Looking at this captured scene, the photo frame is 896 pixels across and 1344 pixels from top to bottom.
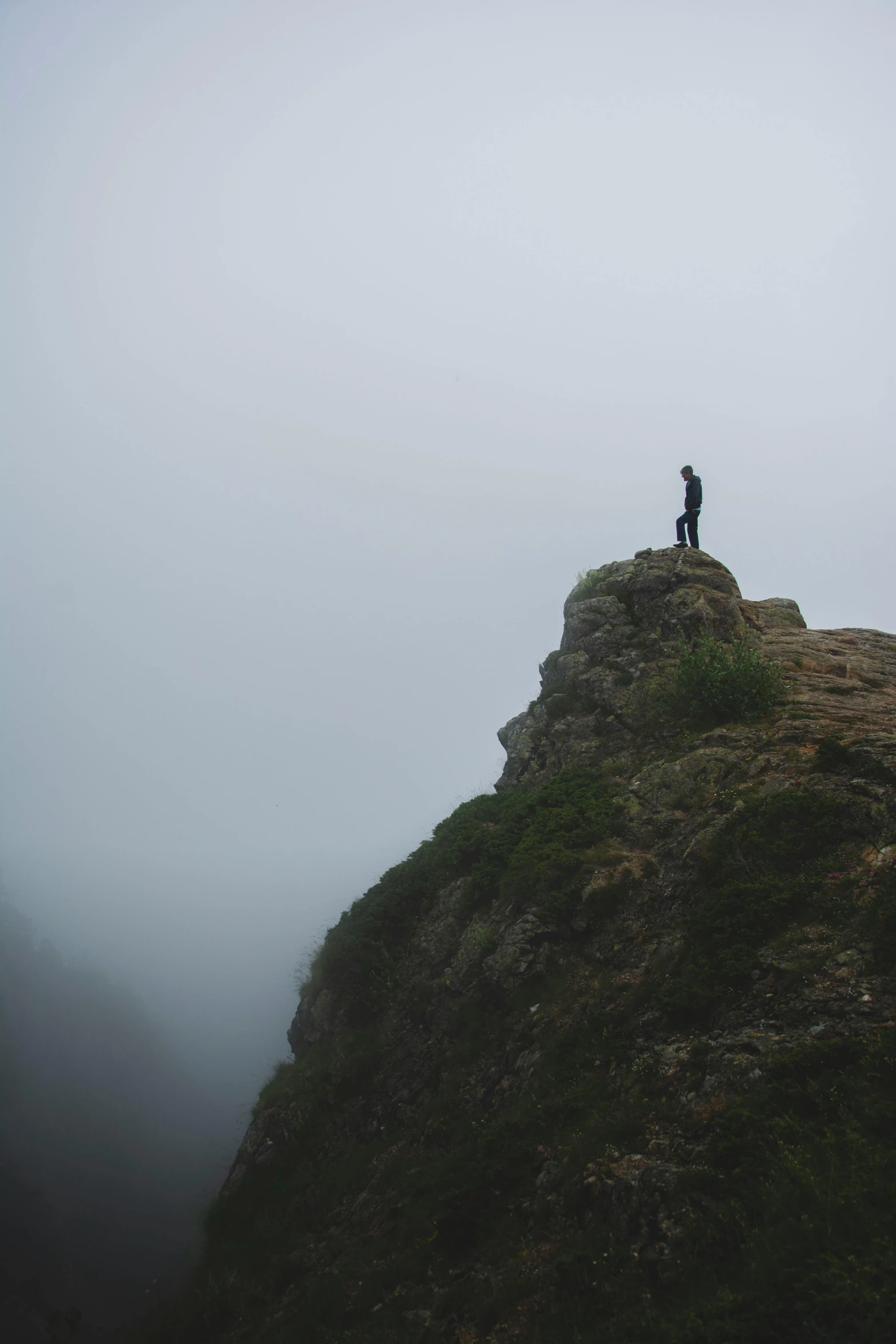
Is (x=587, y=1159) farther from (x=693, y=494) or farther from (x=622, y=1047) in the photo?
(x=693, y=494)

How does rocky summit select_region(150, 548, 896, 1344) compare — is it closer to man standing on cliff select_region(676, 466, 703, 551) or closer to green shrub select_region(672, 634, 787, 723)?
green shrub select_region(672, 634, 787, 723)

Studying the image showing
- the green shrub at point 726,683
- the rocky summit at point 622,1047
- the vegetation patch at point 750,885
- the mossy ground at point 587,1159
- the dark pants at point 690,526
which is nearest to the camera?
the mossy ground at point 587,1159

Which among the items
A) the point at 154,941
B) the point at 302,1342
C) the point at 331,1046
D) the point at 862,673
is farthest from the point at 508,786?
the point at 154,941

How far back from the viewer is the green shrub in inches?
645

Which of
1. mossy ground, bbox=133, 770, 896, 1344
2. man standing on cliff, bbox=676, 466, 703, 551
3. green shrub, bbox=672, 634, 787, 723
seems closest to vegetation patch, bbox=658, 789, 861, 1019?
mossy ground, bbox=133, 770, 896, 1344

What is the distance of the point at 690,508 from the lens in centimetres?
2245

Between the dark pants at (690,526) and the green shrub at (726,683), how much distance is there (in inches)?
282

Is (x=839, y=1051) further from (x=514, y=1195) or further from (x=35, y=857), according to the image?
(x=35, y=857)

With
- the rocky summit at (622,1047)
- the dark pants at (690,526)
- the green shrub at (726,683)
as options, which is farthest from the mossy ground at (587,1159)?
the dark pants at (690,526)

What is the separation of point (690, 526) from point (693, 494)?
5.80 ft

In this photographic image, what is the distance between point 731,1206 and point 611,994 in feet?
16.8

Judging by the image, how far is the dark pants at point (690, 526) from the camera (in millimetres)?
22875

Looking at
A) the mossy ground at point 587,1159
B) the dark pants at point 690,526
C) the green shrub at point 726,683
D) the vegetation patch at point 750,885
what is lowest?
the mossy ground at point 587,1159

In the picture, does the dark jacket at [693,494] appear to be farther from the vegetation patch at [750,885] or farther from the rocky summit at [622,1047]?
the vegetation patch at [750,885]
